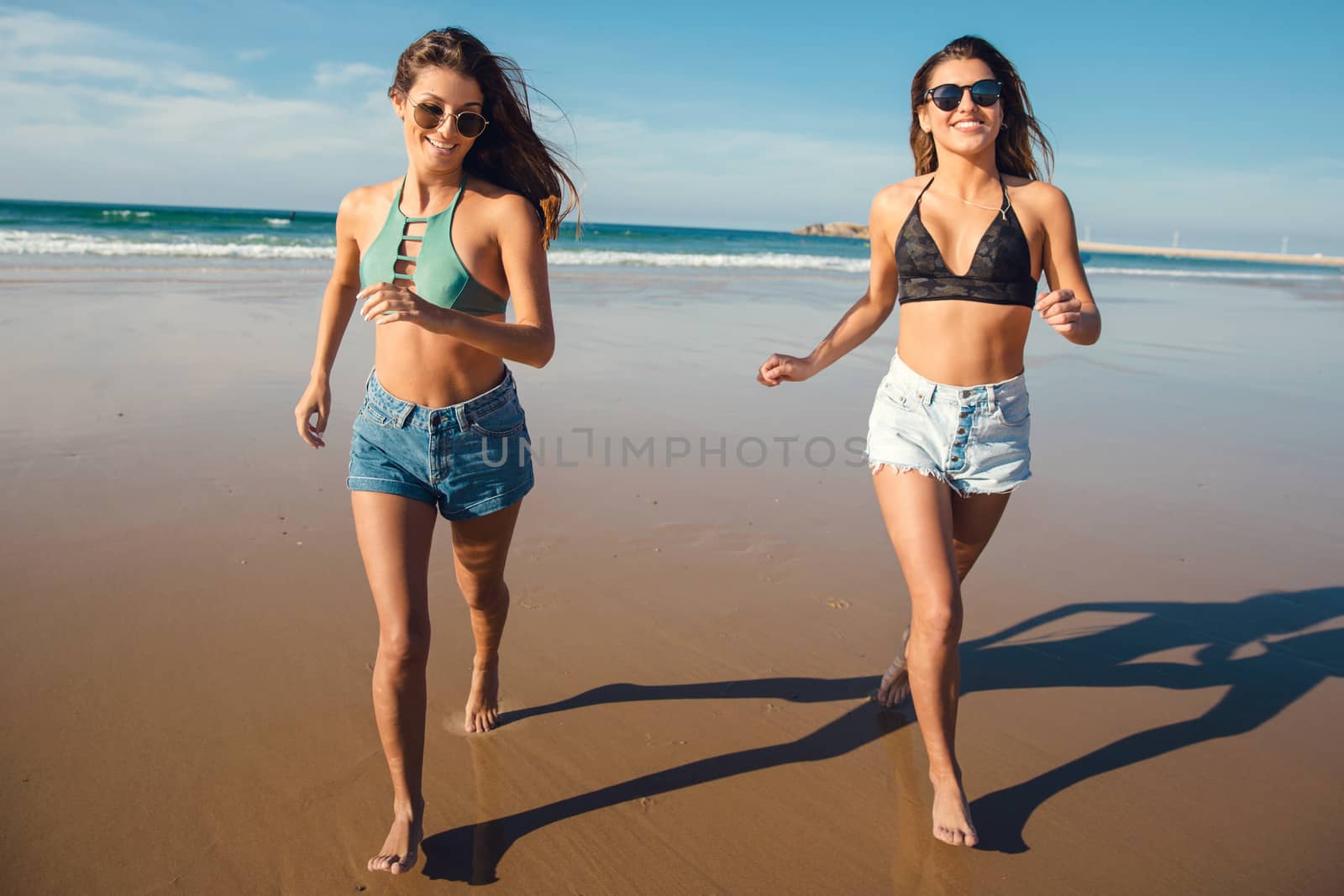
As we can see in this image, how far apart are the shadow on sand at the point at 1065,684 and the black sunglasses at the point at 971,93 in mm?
2133

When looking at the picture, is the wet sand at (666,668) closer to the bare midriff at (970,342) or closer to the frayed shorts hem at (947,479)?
the frayed shorts hem at (947,479)

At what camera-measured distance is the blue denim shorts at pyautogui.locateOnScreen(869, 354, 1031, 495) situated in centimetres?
281

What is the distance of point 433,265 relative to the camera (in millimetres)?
2568

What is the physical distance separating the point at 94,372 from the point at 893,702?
22.6 feet

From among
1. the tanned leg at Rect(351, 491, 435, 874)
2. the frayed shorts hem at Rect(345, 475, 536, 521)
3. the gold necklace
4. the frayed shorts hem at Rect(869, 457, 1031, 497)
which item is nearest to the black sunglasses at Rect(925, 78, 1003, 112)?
the gold necklace

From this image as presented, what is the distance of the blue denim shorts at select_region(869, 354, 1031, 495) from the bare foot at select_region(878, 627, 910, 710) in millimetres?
789

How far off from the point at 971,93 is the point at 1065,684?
2258 mm

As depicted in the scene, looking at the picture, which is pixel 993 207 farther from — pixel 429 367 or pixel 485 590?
pixel 485 590

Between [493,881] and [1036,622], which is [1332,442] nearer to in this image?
[1036,622]

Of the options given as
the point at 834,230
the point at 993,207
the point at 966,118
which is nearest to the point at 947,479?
the point at 993,207

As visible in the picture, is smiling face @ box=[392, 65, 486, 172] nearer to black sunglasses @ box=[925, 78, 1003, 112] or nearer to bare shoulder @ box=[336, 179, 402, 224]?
bare shoulder @ box=[336, 179, 402, 224]

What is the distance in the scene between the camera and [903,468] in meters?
2.80

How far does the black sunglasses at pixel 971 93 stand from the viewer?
9.48 ft

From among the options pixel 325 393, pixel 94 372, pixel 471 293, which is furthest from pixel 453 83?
pixel 94 372
